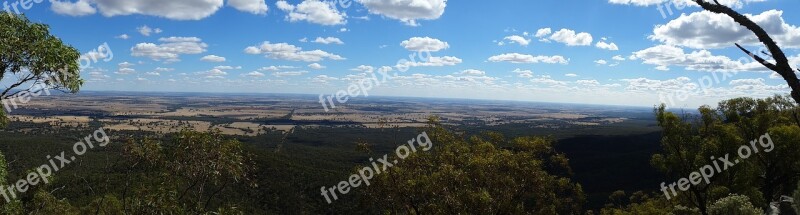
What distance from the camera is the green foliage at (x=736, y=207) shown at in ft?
72.5

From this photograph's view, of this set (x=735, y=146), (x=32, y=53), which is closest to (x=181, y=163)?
(x=32, y=53)

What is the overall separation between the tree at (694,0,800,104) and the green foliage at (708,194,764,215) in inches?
804

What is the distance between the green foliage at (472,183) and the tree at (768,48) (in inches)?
596

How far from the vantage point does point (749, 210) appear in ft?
72.5

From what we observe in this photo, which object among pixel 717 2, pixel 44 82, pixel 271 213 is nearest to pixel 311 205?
pixel 271 213

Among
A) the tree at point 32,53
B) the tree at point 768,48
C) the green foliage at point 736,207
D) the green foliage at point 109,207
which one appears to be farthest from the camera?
the green foliage at point 109,207

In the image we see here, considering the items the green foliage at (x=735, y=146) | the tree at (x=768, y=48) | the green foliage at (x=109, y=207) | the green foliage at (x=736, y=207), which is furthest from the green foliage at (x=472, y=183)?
the tree at (x=768, y=48)

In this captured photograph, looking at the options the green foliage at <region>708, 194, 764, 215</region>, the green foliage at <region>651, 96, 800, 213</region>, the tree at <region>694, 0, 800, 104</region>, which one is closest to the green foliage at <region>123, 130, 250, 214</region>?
the tree at <region>694, 0, 800, 104</region>

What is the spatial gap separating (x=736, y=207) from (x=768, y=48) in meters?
20.8

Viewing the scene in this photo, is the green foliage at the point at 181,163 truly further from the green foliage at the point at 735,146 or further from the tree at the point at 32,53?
the green foliage at the point at 735,146

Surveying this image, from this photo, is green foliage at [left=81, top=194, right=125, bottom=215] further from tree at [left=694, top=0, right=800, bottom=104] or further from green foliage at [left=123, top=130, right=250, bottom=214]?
tree at [left=694, top=0, right=800, bottom=104]

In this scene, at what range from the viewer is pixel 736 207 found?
2258 centimetres

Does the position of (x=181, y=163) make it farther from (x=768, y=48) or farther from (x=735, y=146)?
(x=735, y=146)

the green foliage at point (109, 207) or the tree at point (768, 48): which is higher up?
the tree at point (768, 48)
